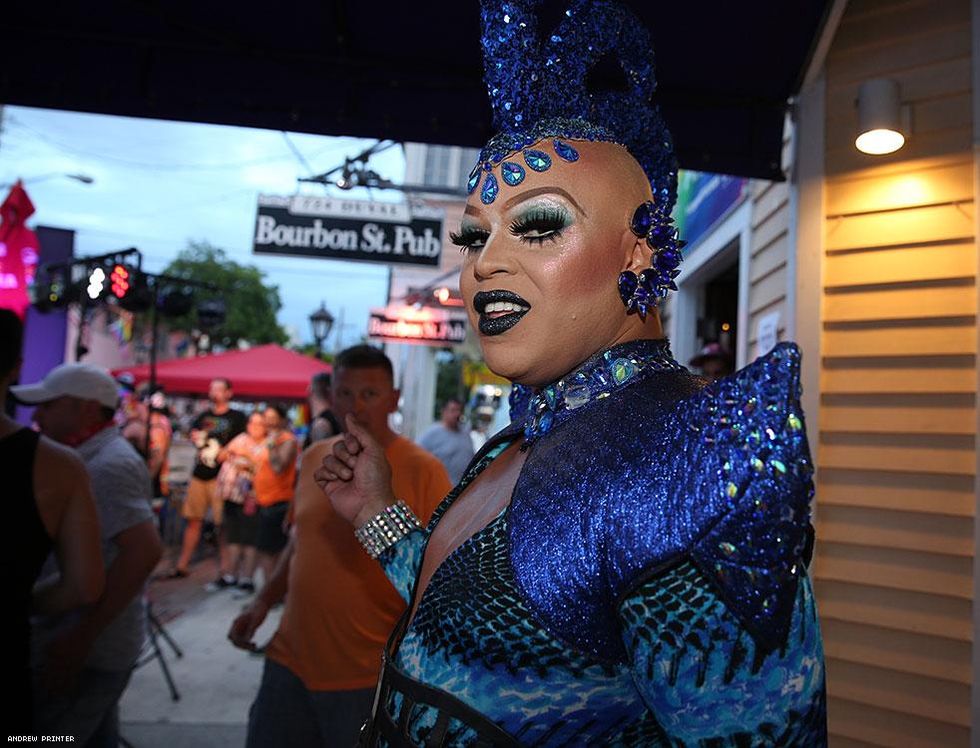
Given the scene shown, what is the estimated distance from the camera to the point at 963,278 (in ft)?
9.14

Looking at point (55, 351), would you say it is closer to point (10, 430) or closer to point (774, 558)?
point (10, 430)

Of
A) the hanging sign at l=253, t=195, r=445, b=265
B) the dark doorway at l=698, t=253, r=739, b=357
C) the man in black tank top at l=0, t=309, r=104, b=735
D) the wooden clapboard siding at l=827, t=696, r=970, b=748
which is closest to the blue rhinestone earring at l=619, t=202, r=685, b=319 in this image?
the man in black tank top at l=0, t=309, r=104, b=735

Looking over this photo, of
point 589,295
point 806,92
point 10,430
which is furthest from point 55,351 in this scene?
point 589,295

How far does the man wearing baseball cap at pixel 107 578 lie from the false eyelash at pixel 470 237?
6.70 ft

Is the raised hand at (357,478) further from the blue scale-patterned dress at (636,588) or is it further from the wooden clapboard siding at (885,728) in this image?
the wooden clapboard siding at (885,728)

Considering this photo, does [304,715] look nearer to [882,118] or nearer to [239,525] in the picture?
[882,118]

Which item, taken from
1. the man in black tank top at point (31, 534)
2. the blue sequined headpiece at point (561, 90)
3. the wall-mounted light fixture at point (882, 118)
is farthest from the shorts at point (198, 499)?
the blue sequined headpiece at point (561, 90)

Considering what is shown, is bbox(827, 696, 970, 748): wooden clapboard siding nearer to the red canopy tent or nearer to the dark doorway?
the dark doorway

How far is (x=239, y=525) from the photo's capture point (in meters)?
7.24

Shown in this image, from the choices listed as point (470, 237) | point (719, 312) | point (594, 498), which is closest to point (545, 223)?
point (470, 237)

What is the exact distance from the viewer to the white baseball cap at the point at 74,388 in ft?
9.63

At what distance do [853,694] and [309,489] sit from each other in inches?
92.4

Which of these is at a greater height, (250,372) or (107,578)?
(250,372)

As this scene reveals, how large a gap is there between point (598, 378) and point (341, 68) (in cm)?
252
